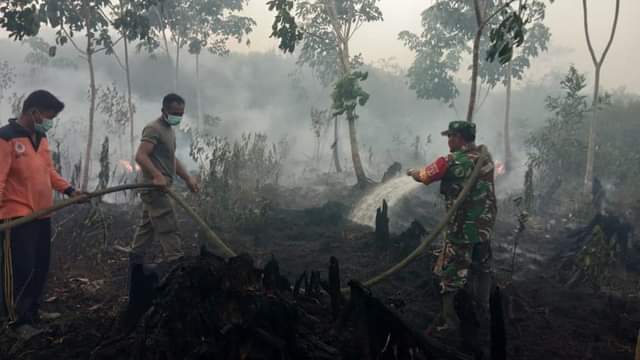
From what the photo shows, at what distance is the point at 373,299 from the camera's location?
9.29 ft

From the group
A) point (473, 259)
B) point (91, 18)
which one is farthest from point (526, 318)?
point (91, 18)

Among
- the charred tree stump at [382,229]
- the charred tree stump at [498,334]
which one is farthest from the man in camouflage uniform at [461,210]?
the charred tree stump at [382,229]

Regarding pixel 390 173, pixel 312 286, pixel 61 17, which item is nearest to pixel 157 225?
pixel 312 286

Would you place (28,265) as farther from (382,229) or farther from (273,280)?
(382,229)

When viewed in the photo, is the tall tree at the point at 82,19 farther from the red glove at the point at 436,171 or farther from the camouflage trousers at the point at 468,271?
the camouflage trousers at the point at 468,271

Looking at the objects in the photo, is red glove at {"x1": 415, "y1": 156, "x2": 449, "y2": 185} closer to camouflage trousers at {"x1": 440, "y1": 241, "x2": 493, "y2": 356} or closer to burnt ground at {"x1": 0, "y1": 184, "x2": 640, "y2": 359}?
camouflage trousers at {"x1": 440, "y1": 241, "x2": 493, "y2": 356}

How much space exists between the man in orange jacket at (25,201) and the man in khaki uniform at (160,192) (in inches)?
31.1

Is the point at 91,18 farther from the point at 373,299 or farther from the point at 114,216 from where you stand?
the point at 373,299

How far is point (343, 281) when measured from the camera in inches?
209

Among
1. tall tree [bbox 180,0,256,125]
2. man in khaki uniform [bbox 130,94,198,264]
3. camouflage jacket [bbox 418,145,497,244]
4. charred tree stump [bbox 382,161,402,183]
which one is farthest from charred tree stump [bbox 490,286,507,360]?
tall tree [bbox 180,0,256,125]

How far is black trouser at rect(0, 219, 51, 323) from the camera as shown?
11.7 feet

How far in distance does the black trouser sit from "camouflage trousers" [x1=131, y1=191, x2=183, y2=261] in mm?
898

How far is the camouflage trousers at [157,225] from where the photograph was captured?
4520 mm

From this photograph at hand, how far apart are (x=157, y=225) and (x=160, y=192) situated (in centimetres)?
30
